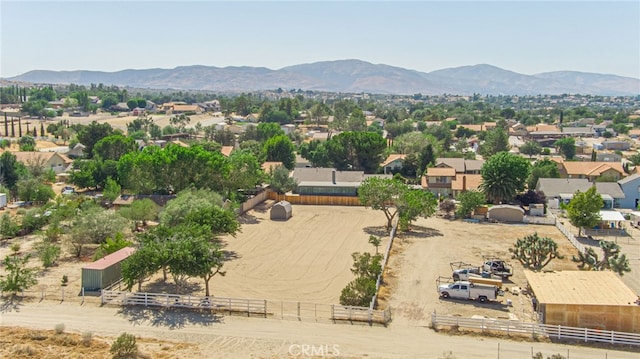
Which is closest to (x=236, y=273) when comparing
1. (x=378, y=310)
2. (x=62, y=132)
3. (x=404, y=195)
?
(x=378, y=310)

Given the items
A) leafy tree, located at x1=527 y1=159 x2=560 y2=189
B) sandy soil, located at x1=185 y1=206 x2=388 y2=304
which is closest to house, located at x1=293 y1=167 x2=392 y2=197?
sandy soil, located at x1=185 y1=206 x2=388 y2=304

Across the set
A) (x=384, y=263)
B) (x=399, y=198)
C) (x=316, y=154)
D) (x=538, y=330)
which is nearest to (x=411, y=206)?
(x=399, y=198)

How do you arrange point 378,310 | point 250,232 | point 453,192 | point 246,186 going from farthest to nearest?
point 453,192 < point 246,186 < point 250,232 < point 378,310

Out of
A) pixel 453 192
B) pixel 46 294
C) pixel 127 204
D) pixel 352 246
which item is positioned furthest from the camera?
pixel 453 192

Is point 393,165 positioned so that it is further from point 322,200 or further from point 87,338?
point 87,338

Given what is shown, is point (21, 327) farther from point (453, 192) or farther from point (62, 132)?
point (62, 132)
